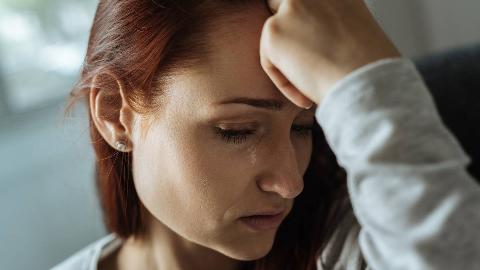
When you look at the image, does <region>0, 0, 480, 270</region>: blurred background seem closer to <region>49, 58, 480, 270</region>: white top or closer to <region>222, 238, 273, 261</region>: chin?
<region>222, 238, 273, 261</region>: chin

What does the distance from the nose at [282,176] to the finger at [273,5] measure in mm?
175

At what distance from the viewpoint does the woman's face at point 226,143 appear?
2.57 feet

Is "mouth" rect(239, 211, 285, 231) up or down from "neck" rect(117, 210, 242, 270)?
up

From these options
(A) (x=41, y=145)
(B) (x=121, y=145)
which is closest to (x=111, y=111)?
(B) (x=121, y=145)

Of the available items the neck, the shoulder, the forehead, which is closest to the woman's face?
the forehead

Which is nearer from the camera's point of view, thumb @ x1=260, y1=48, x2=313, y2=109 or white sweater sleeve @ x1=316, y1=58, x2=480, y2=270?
white sweater sleeve @ x1=316, y1=58, x2=480, y2=270

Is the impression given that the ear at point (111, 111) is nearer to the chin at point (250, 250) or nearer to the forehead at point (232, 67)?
the forehead at point (232, 67)

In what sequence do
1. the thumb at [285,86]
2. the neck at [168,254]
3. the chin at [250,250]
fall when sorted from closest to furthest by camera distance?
1. the thumb at [285,86]
2. the chin at [250,250]
3. the neck at [168,254]

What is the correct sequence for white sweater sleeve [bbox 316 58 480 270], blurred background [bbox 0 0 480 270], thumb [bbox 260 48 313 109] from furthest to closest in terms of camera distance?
blurred background [bbox 0 0 480 270]
thumb [bbox 260 48 313 109]
white sweater sleeve [bbox 316 58 480 270]

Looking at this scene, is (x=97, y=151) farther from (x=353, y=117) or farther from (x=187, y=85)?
(x=353, y=117)

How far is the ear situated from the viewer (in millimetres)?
871

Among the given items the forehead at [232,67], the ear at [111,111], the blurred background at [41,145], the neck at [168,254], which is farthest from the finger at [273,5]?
the blurred background at [41,145]

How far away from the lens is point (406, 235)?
635 millimetres

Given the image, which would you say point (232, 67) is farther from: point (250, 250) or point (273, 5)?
point (250, 250)
